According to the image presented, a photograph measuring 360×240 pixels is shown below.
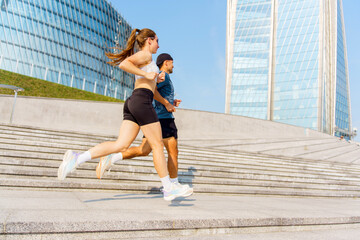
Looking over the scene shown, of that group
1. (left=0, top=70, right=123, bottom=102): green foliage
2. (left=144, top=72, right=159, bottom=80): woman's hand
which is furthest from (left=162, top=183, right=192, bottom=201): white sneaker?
(left=0, top=70, right=123, bottom=102): green foliage

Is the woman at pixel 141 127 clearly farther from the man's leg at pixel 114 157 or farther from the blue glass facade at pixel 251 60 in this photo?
the blue glass facade at pixel 251 60

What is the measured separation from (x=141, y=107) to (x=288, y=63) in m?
51.3

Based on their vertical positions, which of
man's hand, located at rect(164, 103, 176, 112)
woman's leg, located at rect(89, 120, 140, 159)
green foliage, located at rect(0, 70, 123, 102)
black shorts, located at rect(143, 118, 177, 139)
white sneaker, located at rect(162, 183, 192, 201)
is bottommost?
white sneaker, located at rect(162, 183, 192, 201)

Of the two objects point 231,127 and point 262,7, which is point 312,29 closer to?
point 262,7

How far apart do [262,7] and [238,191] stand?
181ft

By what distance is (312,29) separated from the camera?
48312 mm

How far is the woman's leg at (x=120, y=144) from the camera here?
2.87 meters

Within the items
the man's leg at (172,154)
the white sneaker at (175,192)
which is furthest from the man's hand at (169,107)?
the white sneaker at (175,192)

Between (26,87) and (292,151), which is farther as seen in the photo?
(26,87)

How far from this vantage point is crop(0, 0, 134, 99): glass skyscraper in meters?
44.0

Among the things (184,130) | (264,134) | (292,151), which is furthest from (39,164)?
(264,134)

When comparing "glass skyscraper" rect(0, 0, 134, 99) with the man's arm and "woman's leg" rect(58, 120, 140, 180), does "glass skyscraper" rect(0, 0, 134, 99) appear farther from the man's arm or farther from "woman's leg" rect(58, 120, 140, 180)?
"woman's leg" rect(58, 120, 140, 180)

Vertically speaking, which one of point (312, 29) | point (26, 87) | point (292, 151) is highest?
point (312, 29)

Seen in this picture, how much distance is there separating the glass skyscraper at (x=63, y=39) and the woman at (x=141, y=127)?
35.2m
